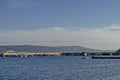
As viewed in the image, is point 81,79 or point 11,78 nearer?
point 81,79

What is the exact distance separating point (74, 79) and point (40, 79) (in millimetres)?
6678

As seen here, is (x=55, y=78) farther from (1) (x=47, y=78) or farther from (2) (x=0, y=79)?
(2) (x=0, y=79)

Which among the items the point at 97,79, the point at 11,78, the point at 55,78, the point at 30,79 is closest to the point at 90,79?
the point at 97,79

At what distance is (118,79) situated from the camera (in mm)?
64562

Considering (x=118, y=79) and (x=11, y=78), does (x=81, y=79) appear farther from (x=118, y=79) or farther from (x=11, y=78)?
(x=11, y=78)

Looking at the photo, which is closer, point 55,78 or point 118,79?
point 118,79

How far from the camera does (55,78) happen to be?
6888 cm

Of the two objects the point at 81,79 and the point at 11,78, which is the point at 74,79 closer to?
the point at 81,79

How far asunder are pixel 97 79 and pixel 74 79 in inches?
174

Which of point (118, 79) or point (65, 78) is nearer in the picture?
point (118, 79)

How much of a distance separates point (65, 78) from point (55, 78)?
6.47 ft

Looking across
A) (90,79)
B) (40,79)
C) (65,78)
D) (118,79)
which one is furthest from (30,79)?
(118,79)

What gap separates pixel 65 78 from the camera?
68.8 m

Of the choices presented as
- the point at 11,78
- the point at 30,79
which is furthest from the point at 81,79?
the point at 11,78
